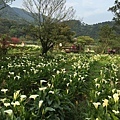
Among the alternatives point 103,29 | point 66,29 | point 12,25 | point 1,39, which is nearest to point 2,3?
point 1,39

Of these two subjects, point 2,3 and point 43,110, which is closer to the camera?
point 43,110

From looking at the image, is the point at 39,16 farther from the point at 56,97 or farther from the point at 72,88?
the point at 56,97

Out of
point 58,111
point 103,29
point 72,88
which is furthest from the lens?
point 103,29

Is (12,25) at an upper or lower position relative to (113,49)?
upper

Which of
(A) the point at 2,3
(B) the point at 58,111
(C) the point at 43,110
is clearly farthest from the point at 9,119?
(A) the point at 2,3

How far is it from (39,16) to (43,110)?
19298mm

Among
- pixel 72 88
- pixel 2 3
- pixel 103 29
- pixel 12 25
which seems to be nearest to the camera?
pixel 72 88

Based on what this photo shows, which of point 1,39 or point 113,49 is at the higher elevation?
point 1,39

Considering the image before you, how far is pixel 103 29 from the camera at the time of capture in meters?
36.9

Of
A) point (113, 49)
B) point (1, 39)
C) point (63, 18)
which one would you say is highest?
point (63, 18)

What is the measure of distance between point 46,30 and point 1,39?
4.22 meters

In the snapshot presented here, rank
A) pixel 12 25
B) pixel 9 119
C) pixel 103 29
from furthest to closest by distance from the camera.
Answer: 1. pixel 12 25
2. pixel 103 29
3. pixel 9 119

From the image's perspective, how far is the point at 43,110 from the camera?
412 cm

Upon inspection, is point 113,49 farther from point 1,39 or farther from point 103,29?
point 1,39
